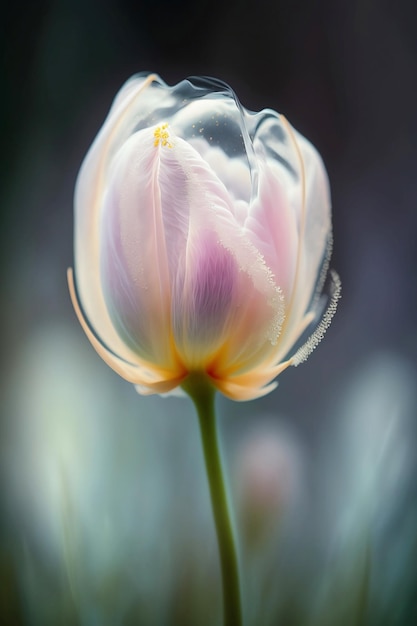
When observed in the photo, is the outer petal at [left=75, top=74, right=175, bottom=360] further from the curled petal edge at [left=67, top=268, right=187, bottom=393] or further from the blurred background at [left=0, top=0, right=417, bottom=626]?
the blurred background at [left=0, top=0, right=417, bottom=626]

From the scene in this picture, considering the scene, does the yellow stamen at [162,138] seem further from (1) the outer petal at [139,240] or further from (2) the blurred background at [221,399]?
(2) the blurred background at [221,399]

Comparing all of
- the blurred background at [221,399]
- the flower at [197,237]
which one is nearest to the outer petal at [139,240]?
the flower at [197,237]

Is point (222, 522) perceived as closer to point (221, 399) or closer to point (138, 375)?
point (138, 375)

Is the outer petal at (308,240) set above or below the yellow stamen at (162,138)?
below

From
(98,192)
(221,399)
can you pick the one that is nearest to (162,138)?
(98,192)

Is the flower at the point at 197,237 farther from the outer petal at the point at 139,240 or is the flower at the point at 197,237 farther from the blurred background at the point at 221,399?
the blurred background at the point at 221,399

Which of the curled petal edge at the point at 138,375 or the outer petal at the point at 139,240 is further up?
the outer petal at the point at 139,240

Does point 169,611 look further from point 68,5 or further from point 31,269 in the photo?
point 68,5
